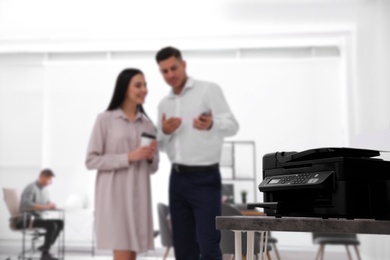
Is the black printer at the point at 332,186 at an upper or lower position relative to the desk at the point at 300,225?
upper

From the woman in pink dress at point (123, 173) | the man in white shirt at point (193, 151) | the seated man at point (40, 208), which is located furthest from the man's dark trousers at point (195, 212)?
the seated man at point (40, 208)

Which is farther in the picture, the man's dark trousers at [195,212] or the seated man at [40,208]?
the seated man at [40,208]

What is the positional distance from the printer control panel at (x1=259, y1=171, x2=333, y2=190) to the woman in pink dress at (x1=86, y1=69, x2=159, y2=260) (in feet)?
4.25

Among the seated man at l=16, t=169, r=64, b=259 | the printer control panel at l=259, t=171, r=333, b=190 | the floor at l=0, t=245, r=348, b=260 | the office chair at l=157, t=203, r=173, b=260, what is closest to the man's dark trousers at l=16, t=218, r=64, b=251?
the seated man at l=16, t=169, r=64, b=259

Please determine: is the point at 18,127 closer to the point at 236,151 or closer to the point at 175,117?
the point at 236,151

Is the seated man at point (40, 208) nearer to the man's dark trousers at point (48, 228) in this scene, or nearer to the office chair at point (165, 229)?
the man's dark trousers at point (48, 228)

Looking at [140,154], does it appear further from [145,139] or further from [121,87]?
[121,87]

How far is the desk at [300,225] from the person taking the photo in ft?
3.77

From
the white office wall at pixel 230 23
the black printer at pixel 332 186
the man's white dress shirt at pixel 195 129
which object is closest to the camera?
the black printer at pixel 332 186

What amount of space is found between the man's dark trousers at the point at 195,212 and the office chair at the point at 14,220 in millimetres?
2856

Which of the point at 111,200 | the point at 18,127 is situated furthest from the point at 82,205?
the point at 111,200

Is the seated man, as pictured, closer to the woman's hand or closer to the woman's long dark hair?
the woman's long dark hair

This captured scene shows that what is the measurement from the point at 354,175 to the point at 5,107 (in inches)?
241

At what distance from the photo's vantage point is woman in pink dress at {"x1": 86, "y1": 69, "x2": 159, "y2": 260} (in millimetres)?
2756
